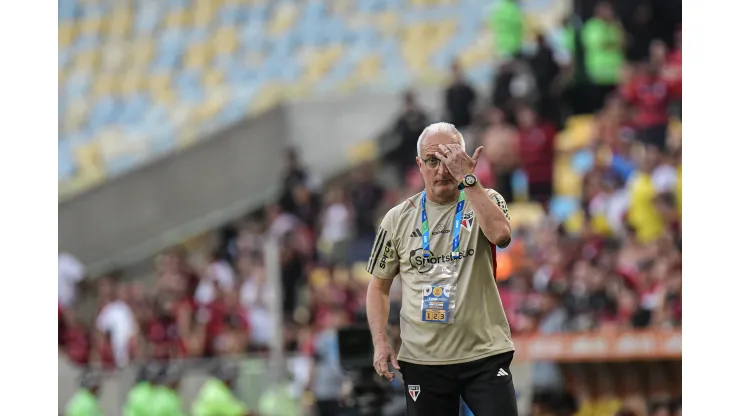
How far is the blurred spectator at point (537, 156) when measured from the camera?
14008 millimetres

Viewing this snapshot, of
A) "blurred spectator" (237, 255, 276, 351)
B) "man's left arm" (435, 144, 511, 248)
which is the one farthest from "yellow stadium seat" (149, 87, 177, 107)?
"man's left arm" (435, 144, 511, 248)

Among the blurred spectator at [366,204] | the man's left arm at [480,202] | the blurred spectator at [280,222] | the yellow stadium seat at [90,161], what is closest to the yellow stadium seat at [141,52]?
the yellow stadium seat at [90,161]

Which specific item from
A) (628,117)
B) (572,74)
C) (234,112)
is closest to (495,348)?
(628,117)

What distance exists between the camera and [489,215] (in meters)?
4.71

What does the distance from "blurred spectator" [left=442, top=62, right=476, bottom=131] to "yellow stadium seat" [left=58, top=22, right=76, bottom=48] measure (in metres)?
9.08

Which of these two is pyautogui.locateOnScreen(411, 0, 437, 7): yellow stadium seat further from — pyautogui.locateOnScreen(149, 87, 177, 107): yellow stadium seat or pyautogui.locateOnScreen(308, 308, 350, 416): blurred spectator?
pyautogui.locateOnScreen(308, 308, 350, 416): blurred spectator

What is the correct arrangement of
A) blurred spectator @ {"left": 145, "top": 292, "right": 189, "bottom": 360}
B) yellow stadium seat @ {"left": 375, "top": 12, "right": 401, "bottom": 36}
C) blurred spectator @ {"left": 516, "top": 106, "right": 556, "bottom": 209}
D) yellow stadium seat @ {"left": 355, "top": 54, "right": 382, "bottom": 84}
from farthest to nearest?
yellow stadium seat @ {"left": 375, "top": 12, "right": 401, "bottom": 36} < yellow stadium seat @ {"left": 355, "top": 54, "right": 382, "bottom": 84} < blurred spectator @ {"left": 145, "top": 292, "right": 189, "bottom": 360} < blurred spectator @ {"left": 516, "top": 106, "right": 556, "bottom": 209}

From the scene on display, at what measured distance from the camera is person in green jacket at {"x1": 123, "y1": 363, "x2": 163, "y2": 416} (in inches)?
505

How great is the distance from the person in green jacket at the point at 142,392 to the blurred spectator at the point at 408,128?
439cm

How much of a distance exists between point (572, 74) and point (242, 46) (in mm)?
7120

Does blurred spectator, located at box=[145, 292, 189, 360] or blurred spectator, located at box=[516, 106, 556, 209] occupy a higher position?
blurred spectator, located at box=[516, 106, 556, 209]

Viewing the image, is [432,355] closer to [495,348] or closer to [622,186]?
[495,348]

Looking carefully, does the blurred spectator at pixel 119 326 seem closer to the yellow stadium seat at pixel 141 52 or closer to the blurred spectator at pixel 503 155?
the blurred spectator at pixel 503 155

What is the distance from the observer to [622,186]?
12758mm
